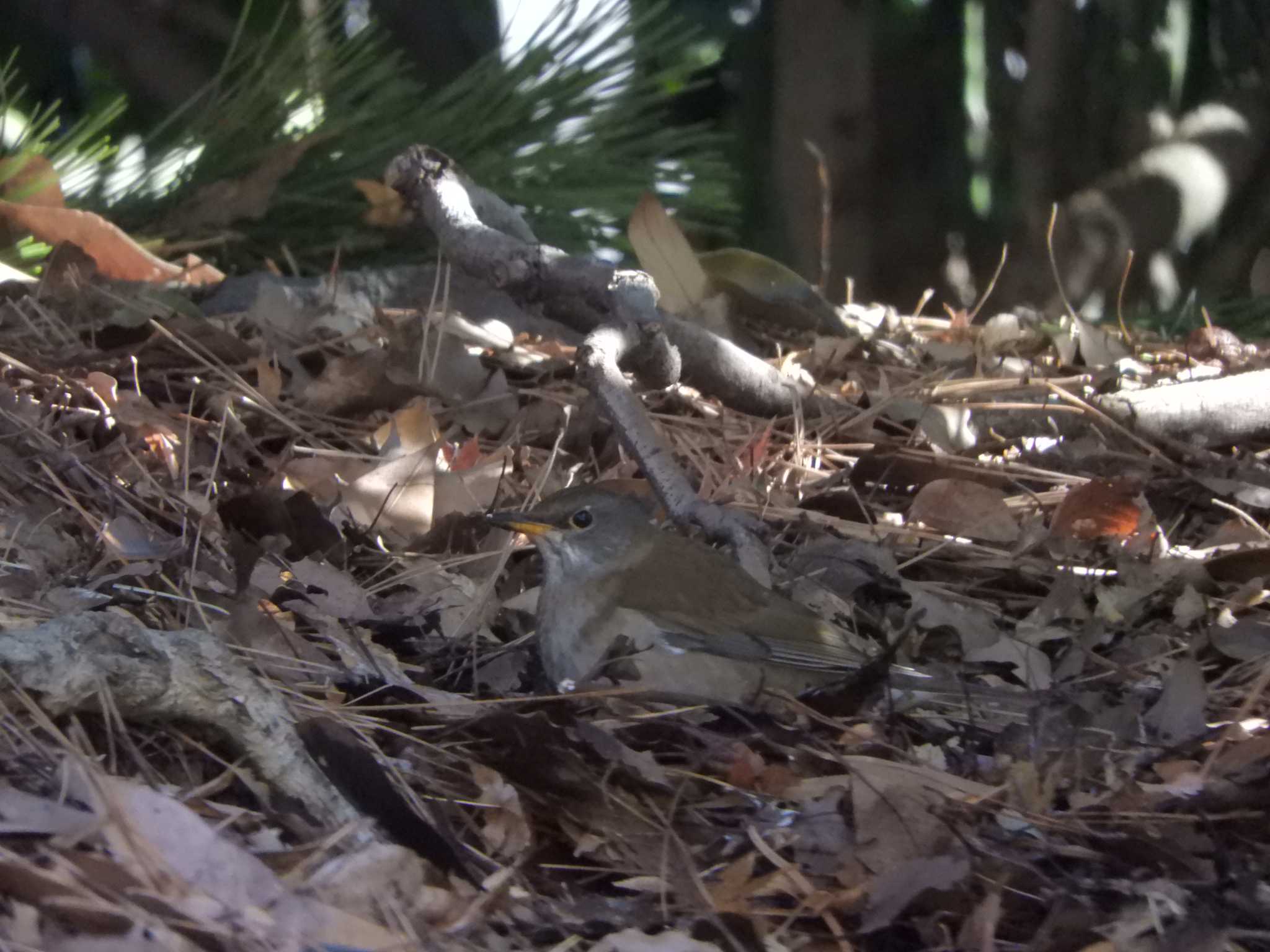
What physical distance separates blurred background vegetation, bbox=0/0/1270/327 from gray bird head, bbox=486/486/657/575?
1856 mm

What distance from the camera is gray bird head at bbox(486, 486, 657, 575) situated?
299 centimetres

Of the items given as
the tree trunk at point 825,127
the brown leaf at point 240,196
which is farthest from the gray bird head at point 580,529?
the tree trunk at point 825,127

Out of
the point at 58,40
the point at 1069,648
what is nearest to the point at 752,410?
the point at 1069,648

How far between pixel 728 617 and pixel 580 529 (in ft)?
1.28

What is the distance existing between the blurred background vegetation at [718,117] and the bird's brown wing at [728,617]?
208 centimetres

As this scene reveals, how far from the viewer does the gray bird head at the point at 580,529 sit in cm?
299

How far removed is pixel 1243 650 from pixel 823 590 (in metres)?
0.86

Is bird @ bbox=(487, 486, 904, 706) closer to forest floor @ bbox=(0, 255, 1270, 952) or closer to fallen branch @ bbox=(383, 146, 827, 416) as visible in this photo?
forest floor @ bbox=(0, 255, 1270, 952)

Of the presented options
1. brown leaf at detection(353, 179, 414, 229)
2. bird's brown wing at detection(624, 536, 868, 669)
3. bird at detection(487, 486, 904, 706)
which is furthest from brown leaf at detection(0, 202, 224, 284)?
bird's brown wing at detection(624, 536, 868, 669)

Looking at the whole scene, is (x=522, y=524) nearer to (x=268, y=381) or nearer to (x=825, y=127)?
(x=268, y=381)

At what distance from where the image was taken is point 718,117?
8.12m

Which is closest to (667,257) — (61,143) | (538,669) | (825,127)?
(538,669)

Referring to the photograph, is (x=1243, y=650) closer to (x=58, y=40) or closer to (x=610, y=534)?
(x=610, y=534)

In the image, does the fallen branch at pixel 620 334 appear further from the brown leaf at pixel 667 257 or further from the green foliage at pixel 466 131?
the green foliage at pixel 466 131
